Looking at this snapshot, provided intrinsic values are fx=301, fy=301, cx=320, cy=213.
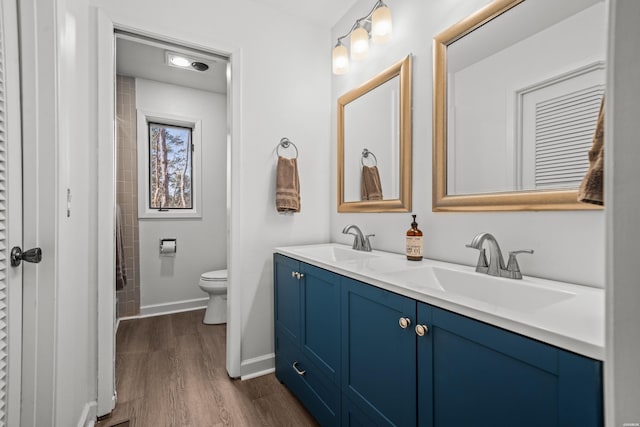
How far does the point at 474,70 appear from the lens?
1.31m

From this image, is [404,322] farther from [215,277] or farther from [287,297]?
[215,277]

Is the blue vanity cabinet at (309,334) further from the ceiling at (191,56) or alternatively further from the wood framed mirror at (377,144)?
the ceiling at (191,56)

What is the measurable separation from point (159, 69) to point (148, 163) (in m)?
0.92

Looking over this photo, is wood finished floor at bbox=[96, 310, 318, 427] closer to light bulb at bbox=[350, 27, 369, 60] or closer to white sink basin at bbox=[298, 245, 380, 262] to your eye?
white sink basin at bbox=[298, 245, 380, 262]

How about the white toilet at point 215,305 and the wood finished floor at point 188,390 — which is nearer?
the wood finished floor at point 188,390

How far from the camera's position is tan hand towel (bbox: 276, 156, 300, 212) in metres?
1.98

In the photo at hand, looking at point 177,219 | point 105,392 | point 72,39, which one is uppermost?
point 72,39

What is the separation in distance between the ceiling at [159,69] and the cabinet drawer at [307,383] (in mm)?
2052

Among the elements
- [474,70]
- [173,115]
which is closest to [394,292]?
[474,70]

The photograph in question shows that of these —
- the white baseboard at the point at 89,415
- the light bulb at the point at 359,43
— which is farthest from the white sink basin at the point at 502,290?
the white baseboard at the point at 89,415

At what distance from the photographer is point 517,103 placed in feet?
3.81

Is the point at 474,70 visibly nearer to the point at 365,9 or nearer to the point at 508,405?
the point at 365,9

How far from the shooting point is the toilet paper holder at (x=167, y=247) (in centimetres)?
301

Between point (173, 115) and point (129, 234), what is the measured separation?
1.26 meters
